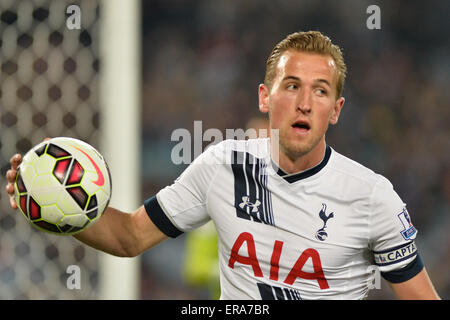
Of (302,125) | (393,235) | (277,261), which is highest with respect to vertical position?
(302,125)

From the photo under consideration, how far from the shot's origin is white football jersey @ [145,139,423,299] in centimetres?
260

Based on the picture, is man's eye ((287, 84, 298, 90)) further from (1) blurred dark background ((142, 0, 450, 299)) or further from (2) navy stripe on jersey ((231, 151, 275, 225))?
(1) blurred dark background ((142, 0, 450, 299))

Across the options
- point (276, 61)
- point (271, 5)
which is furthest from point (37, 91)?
point (271, 5)

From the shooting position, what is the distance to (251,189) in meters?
2.78

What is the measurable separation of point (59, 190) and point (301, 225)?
3.09 feet

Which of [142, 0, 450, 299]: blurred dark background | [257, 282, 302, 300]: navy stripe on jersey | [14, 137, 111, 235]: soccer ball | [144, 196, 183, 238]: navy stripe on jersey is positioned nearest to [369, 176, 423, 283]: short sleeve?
[257, 282, 302, 300]: navy stripe on jersey

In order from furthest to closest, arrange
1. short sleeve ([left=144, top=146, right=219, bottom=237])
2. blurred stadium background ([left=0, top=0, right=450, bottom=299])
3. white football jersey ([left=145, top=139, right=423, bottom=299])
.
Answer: blurred stadium background ([left=0, top=0, right=450, bottom=299]) < short sleeve ([left=144, top=146, right=219, bottom=237]) < white football jersey ([left=145, top=139, right=423, bottom=299])

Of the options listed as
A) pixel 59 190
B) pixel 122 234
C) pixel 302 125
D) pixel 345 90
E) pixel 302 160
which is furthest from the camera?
pixel 345 90

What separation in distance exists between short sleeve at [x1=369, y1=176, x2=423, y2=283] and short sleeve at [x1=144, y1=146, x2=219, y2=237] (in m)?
0.68

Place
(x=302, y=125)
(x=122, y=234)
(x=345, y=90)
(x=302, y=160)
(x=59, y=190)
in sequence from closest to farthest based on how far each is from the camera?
(x=59, y=190)
(x=302, y=125)
(x=302, y=160)
(x=122, y=234)
(x=345, y=90)

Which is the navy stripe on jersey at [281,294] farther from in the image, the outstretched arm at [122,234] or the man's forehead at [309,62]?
the man's forehead at [309,62]

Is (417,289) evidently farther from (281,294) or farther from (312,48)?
(312,48)

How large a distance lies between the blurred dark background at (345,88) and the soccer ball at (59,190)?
146 inches

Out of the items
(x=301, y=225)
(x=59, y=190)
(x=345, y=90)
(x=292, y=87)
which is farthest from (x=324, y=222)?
(x=345, y=90)
